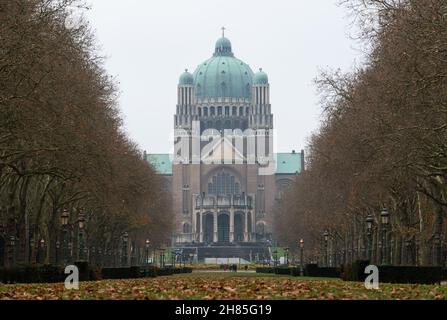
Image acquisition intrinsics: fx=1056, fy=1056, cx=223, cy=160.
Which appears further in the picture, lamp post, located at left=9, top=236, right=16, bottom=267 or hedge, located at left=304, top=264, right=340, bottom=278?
hedge, located at left=304, top=264, right=340, bottom=278

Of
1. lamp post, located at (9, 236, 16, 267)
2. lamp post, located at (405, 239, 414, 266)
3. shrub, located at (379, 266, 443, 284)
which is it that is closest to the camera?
shrub, located at (379, 266, 443, 284)

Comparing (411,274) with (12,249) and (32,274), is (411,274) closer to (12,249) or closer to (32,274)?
(32,274)

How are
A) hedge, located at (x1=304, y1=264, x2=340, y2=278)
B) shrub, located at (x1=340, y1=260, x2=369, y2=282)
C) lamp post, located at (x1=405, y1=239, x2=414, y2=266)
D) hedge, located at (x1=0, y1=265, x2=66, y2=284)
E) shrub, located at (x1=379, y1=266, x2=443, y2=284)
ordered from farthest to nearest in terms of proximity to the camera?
lamp post, located at (x1=405, y1=239, x2=414, y2=266)
hedge, located at (x1=304, y1=264, x2=340, y2=278)
shrub, located at (x1=340, y1=260, x2=369, y2=282)
hedge, located at (x1=0, y1=265, x2=66, y2=284)
shrub, located at (x1=379, y1=266, x2=443, y2=284)

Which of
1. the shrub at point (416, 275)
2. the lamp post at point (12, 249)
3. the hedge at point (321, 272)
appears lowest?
the shrub at point (416, 275)

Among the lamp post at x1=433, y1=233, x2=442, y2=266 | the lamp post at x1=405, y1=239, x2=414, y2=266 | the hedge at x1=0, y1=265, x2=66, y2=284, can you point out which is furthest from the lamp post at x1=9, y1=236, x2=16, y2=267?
the lamp post at x1=405, y1=239, x2=414, y2=266

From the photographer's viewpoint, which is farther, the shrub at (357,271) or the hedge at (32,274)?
the shrub at (357,271)

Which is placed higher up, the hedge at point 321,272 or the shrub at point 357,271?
the hedge at point 321,272

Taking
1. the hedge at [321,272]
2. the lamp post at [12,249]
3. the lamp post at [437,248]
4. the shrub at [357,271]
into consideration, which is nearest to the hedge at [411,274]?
the shrub at [357,271]

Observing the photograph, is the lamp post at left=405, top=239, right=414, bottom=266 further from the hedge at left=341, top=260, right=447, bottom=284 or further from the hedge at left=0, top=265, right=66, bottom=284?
the hedge at left=0, top=265, right=66, bottom=284

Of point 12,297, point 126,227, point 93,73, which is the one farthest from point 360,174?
point 126,227

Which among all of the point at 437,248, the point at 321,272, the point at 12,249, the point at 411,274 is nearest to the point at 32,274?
the point at 12,249

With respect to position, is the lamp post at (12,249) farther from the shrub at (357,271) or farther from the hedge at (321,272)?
the hedge at (321,272)

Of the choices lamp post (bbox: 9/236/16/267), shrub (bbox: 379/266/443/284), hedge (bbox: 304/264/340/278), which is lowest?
shrub (bbox: 379/266/443/284)

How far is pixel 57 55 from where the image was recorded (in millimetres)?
39719
